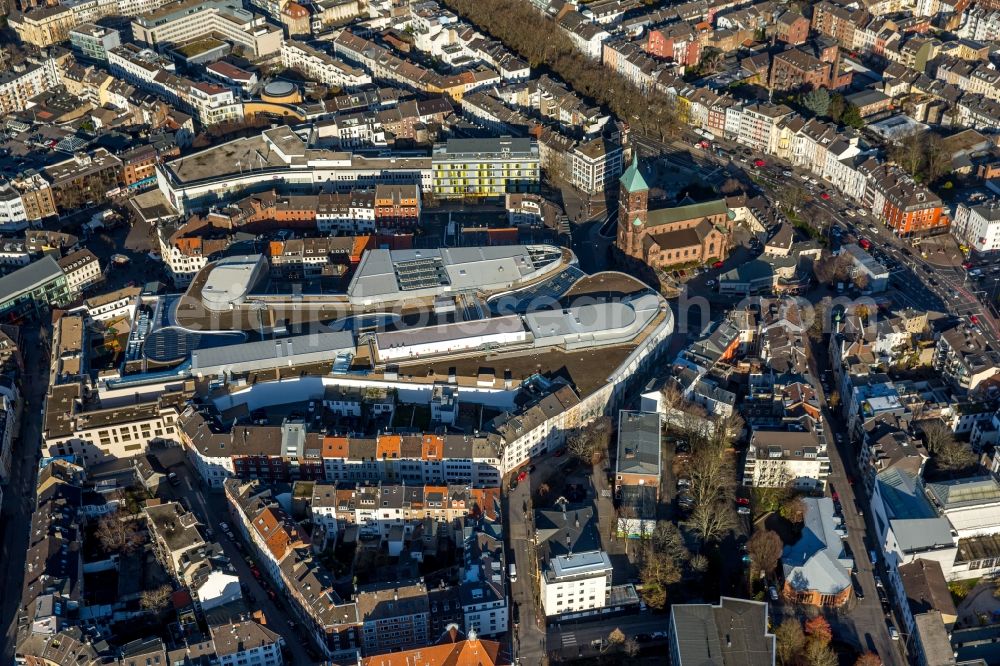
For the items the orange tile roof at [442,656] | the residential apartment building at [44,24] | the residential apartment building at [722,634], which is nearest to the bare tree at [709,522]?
the residential apartment building at [722,634]

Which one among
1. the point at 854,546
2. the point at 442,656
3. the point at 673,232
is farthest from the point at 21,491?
the point at 673,232

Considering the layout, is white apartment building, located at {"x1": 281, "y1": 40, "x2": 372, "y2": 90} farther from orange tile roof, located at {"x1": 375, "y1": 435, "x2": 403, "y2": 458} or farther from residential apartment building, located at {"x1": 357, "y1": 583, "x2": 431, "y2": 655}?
residential apartment building, located at {"x1": 357, "y1": 583, "x2": 431, "y2": 655}

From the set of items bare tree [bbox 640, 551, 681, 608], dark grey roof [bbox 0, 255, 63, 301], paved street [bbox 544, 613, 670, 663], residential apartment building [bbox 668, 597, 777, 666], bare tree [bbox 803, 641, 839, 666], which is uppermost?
dark grey roof [bbox 0, 255, 63, 301]

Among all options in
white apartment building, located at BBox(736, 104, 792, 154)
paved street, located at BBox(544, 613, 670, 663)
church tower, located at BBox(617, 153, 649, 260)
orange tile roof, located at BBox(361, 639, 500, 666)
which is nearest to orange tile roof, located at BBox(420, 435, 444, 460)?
paved street, located at BBox(544, 613, 670, 663)

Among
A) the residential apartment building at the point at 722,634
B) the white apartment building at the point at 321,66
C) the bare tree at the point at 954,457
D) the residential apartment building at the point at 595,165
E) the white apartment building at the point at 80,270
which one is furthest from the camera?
the white apartment building at the point at 321,66

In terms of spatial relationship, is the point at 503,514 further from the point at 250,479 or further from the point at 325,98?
the point at 325,98

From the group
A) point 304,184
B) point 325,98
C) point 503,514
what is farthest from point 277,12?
point 503,514

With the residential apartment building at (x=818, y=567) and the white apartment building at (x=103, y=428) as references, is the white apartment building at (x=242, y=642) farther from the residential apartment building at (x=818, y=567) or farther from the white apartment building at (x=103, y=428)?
the residential apartment building at (x=818, y=567)

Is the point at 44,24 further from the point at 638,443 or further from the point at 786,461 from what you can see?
the point at 786,461
